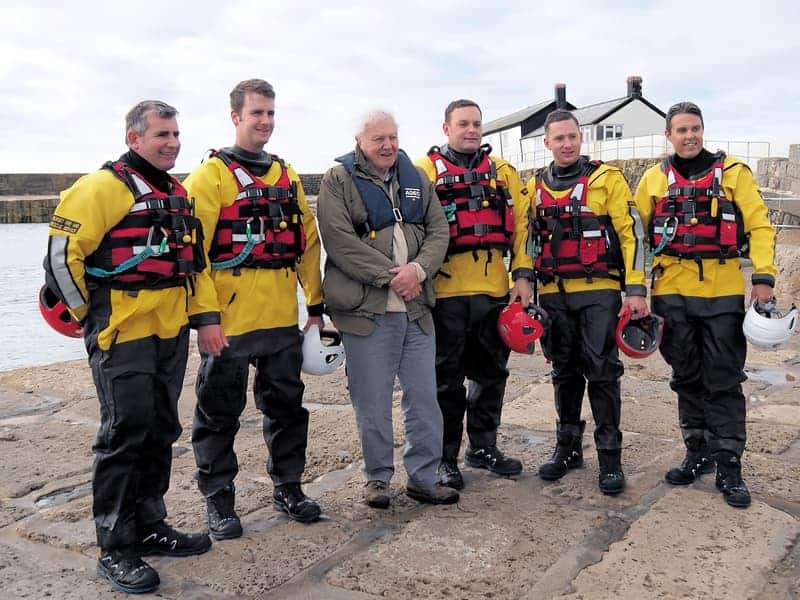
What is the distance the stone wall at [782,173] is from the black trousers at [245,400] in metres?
19.1

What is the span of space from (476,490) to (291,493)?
101 cm

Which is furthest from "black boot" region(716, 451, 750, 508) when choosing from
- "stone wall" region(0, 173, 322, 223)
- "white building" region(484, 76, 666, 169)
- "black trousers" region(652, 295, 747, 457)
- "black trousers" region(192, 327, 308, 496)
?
"stone wall" region(0, 173, 322, 223)

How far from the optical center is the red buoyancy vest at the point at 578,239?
14.1 ft

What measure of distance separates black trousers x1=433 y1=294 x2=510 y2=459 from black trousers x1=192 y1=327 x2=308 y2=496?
844 millimetres

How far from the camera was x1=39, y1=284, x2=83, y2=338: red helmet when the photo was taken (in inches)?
136

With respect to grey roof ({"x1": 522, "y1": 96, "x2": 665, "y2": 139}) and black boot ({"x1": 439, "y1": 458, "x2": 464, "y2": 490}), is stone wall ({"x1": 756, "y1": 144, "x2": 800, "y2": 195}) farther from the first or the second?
grey roof ({"x1": 522, "y1": 96, "x2": 665, "y2": 139})

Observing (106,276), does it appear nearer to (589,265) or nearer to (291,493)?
(291,493)

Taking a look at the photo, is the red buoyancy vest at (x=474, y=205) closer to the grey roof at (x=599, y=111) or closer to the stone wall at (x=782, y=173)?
the stone wall at (x=782, y=173)

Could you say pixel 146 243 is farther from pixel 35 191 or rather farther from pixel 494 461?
pixel 35 191

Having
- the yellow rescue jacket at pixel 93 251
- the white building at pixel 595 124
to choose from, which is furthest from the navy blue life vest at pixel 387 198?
the white building at pixel 595 124

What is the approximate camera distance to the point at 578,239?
4.33 metres

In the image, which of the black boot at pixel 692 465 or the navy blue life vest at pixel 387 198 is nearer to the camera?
the navy blue life vest at pixel 387 198

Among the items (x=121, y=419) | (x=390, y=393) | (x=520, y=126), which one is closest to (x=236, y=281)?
(x=121, y=419)

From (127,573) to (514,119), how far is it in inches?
2084
